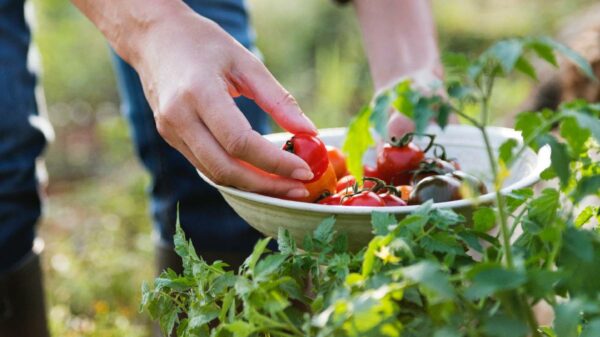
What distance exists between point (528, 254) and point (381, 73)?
0.98 m

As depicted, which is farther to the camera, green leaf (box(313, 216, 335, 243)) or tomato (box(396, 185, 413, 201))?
tomato (box(396, 185, 413, 201))

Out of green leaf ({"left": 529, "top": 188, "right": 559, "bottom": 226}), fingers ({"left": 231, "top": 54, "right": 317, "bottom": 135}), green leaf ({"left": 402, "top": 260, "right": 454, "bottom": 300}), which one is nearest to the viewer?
green leaf ({"left": 402, "top": 260, "right": 454, "bottom": 300})

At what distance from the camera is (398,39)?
1791mm

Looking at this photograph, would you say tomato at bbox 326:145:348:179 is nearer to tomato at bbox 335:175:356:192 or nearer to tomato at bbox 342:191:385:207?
tomato at bbox 335:175:356:192

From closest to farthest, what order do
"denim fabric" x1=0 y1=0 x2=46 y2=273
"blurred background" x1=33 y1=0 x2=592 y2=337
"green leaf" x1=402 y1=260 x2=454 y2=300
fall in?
1. "green leaf" x1=402 y1=260 x2=454 y2=300
2. "denim fabric" x1=0 y1=0 x2=46 y2=273
3. "blurred background" x1=33 y1=0 x2=592 y2=337

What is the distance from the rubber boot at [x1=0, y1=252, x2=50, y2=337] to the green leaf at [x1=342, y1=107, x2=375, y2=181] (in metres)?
1.39

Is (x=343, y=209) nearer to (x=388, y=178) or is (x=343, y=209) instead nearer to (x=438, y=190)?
(x=438, y=190)

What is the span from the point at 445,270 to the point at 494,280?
147mm

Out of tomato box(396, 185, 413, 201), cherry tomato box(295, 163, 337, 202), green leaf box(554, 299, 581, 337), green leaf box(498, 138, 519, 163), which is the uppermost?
green leaf box(498, 138, 519, 163)

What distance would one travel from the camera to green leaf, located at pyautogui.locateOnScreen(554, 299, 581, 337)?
668 mm

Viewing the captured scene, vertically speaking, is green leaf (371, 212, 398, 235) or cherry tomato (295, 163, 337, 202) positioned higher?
green leaf (371, 212, 398, 235)

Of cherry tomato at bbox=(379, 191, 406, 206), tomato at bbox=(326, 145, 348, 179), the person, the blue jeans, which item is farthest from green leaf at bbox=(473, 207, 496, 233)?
the blue jeans

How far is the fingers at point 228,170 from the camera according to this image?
118 cm

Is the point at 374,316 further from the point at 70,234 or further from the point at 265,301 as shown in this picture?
the point at 70,234
